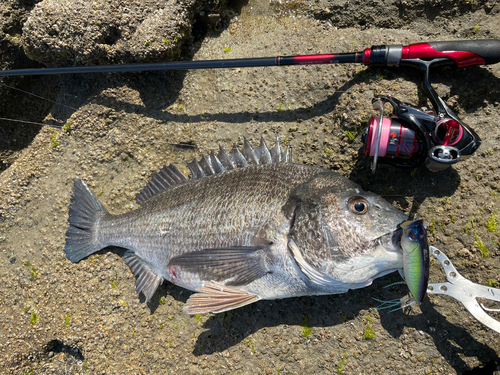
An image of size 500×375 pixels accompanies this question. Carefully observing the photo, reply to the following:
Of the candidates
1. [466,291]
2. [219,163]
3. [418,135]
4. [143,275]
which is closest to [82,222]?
[143,275]

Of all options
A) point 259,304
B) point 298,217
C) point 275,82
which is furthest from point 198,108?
point 259,304

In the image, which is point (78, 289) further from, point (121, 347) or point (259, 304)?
point (259, 304)

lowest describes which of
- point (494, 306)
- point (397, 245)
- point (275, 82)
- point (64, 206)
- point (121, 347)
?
point (121, 347)

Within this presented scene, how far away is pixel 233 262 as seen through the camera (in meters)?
2.21

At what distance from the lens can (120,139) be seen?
10.1 feet

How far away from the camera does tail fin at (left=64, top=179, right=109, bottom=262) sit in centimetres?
287

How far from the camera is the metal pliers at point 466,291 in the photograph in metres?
2.15

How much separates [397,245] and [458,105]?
1.42 m

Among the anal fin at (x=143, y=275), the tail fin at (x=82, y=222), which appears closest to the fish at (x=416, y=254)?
the anal fin at (x=143, y=275)

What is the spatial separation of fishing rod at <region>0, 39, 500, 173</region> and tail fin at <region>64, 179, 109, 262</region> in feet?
8.04

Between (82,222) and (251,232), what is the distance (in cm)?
172

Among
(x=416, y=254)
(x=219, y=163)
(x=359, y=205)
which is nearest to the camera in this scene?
(x=416, y=254)

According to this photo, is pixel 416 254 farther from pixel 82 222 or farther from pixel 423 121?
pixel 82 222

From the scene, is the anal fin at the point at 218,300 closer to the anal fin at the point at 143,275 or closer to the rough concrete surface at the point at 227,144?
the rough concrete surface at the point at 227,144
